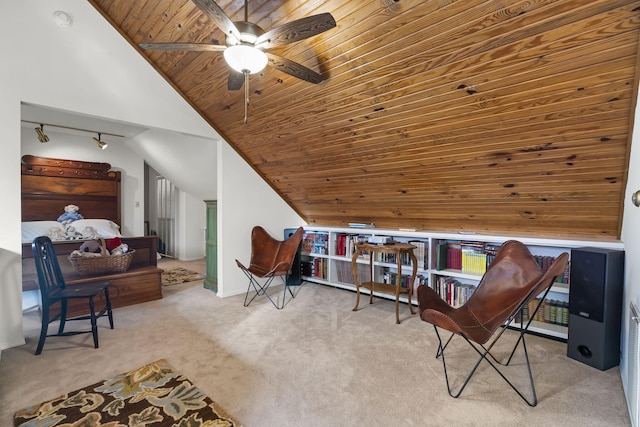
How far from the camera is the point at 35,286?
3371 mm

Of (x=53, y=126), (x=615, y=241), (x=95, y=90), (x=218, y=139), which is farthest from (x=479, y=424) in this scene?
(x=53, y=126)

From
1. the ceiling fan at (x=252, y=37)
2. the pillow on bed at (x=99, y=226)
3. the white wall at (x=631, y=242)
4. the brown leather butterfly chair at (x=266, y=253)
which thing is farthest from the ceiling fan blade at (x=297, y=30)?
the pillow on bed at (x=99, y=226)

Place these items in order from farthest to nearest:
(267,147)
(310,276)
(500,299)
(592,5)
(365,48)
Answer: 1. (310,276)
2. (267,147)
3. (500,299)
4. (365,48)
5. (592,5)

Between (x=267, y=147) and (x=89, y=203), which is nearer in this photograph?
(x=267, y=147)

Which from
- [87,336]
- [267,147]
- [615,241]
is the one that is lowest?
[87,336]

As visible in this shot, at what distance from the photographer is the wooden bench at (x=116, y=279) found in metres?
3.34

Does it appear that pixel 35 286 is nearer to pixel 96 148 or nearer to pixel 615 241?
pixel 96 148

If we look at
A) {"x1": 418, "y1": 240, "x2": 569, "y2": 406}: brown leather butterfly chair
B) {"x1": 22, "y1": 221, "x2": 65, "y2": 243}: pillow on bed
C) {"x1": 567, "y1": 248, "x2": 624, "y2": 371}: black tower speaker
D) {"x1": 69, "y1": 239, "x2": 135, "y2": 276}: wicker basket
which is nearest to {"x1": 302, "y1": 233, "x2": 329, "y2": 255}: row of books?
{"x1": 418, "y1": 240, "x2": 569, "y2": 406}: brown leather butterfly chair

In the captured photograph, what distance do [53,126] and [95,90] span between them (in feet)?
8.96

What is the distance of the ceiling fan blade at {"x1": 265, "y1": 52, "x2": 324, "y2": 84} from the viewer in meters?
1.87

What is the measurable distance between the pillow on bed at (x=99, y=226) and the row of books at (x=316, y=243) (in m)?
3.13

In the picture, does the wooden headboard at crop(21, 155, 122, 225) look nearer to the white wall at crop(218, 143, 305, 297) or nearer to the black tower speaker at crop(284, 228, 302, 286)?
the white wall at crop(218, 143, 305, 297)

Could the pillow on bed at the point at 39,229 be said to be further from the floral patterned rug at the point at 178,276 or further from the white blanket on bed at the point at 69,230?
the floral patterned rug at the point at 178,276

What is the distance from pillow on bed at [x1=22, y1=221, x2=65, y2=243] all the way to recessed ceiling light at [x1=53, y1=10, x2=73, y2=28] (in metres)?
3.01
